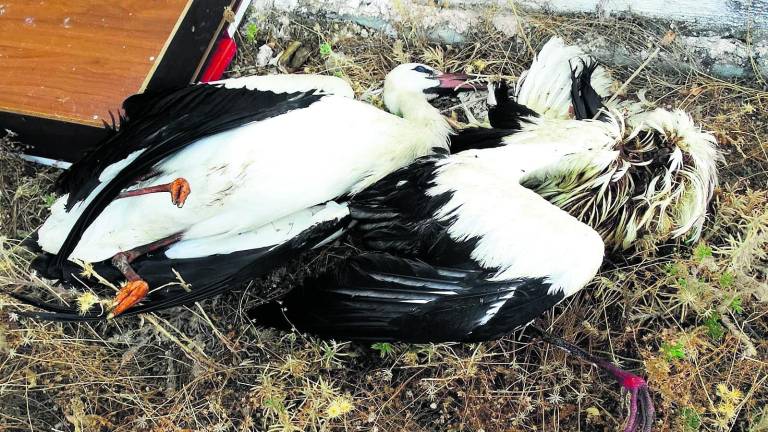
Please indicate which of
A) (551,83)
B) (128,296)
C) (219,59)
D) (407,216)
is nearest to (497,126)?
(551,83)

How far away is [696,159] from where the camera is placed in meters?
2.09

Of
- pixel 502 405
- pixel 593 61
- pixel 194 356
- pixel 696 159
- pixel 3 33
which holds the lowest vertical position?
pixel 502 405

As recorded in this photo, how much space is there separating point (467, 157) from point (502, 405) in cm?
82

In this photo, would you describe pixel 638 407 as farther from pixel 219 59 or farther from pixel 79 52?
pixel 79 52

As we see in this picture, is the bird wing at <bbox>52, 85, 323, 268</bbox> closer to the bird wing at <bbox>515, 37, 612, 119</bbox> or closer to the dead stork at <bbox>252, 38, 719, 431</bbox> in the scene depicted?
the dead stork at <bbox>252, 38, 719, 431</bbox>

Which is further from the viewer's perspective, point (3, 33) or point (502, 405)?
point (3, 33)

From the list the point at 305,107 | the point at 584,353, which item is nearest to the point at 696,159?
the point at 584,353

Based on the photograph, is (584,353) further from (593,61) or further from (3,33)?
(3,33)

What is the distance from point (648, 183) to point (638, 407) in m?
0.72

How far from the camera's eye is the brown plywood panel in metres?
2.34

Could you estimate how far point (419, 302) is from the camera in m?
1.82

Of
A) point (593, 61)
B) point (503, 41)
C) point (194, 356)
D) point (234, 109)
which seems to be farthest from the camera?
point (503, 41)

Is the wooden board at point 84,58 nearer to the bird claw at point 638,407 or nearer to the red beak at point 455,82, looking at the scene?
the red beak at point 455,82

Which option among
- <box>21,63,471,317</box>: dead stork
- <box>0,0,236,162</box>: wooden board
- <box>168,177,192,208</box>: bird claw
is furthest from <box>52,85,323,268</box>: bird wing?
<box>0,0,236,162</box>: wooden board
